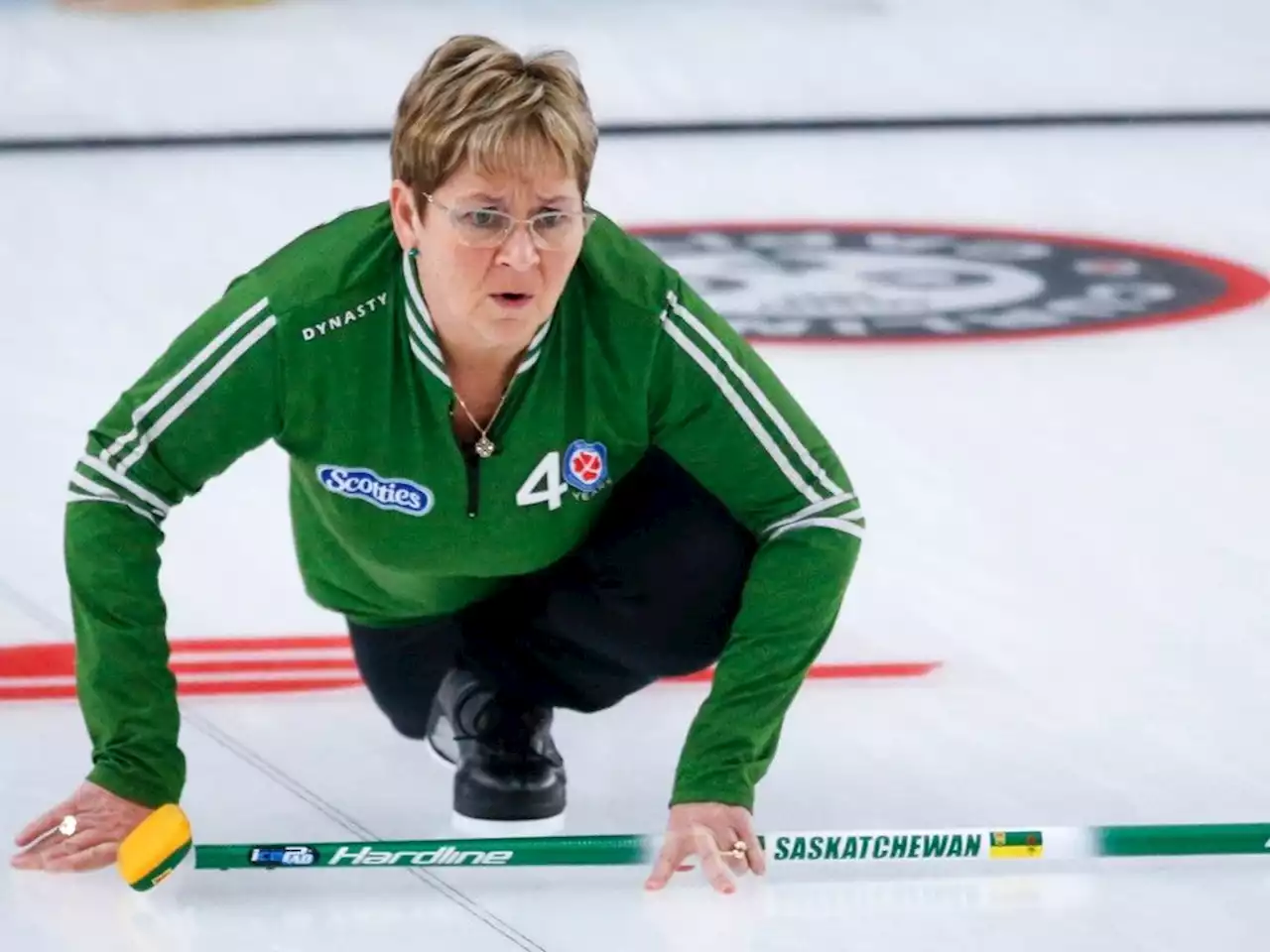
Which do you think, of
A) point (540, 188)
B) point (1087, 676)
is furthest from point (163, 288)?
point (540, 188)

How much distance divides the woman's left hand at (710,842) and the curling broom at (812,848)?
0.21 ft

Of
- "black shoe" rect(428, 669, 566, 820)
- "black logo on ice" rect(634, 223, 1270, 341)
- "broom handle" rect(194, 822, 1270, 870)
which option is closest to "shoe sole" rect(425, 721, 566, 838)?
"black shoe" rect(428, 669, 566, 820)

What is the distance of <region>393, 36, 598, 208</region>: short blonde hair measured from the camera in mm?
2045

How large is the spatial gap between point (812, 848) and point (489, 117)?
0.76 metres

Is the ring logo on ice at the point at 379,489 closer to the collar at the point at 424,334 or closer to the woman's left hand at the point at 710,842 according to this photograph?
the collar at the point at 424,334

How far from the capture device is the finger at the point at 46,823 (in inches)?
87.5

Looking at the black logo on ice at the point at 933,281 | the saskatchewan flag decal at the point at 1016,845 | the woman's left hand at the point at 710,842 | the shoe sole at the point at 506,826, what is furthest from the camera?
the black logo on ice at the point at 933,281

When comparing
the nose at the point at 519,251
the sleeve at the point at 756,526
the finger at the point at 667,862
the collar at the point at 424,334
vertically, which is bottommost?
the finger at the point at 667,862

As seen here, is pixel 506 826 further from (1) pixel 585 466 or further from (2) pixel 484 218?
(2) pixel 484 218

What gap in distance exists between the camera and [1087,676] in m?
2.85

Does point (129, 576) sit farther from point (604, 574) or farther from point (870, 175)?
point (870, 175)

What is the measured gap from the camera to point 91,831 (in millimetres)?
2199

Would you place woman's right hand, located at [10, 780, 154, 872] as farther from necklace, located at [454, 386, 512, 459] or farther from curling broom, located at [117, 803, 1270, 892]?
necklace, located at [454, 386, 512, 459]

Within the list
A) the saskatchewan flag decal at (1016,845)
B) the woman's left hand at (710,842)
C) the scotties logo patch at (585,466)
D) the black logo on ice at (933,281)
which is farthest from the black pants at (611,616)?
the black logo on ice at (933,281)
